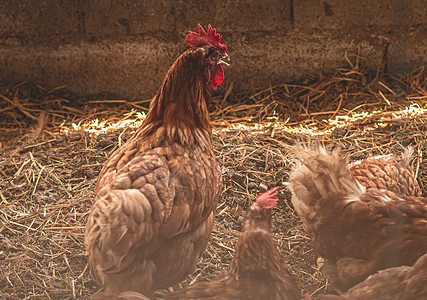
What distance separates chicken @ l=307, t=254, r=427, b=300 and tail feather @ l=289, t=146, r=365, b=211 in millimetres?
409

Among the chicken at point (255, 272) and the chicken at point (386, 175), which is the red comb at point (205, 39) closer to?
the chicken at point (255, 272)

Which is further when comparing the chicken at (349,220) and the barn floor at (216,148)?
the barn floor at (216,148)

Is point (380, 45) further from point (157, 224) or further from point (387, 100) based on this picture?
point (157, 224)

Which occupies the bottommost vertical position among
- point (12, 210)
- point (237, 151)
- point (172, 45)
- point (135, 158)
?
point (12, 210)

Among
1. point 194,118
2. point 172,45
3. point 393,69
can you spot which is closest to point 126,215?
point 194,118

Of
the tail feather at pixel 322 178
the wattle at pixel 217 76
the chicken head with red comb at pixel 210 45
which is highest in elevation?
the chicken head with red comb at pixel 210 45

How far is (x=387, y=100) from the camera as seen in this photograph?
2.45m

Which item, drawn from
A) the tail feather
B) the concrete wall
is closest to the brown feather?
the tail feather

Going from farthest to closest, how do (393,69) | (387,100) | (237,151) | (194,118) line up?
(393,69), (387,100), (237,151), (194,118)

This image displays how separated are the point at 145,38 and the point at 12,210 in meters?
1.38

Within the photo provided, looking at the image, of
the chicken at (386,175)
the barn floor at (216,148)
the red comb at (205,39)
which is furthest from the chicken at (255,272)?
the red comb at (205,39)

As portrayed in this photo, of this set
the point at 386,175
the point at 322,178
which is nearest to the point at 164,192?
the point at 322,178

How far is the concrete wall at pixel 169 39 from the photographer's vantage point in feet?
8.60

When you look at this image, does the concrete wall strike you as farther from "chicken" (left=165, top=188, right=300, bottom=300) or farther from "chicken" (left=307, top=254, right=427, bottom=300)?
"chicken" (left=307, top=254, right=427, bottom=300)
